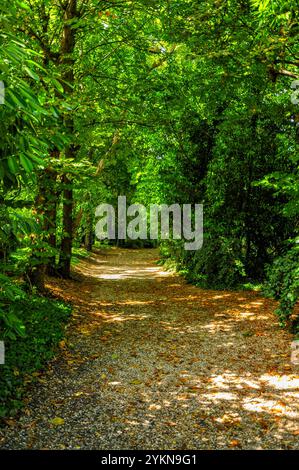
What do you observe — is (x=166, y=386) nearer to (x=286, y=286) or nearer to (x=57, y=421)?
(x=57, y=421)

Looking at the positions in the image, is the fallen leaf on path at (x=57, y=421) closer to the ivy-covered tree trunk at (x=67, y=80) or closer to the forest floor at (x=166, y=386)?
the forest floor at (x=166, y=386)

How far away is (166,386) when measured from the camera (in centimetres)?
548

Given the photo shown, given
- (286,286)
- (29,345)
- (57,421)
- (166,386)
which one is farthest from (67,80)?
(57,421)

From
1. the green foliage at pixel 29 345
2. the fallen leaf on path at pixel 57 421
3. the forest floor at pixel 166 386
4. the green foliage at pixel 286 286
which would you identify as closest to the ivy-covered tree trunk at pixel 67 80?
the green foliage at pixel 29 345

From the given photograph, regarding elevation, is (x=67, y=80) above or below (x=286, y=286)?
above

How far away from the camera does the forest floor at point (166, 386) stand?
412cm

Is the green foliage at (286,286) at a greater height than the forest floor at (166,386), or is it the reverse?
the green foliage at (286,286)

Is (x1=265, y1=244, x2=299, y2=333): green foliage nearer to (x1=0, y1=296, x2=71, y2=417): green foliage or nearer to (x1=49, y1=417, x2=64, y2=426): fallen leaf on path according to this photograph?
(x1=0, y1=296, x2=71, y2=417): green foliage

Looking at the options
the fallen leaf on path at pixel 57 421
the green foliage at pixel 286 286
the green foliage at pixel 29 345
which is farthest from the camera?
the green foliage at pixel 286 286

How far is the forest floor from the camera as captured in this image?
412cm

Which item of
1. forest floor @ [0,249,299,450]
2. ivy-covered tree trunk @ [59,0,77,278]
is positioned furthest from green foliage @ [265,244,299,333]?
ivy-covered tree trunk @ [59,0,77,278]

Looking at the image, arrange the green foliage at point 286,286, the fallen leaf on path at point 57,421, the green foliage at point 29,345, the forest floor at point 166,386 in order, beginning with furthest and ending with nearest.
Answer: the green foliage at point 286,286
the green foliage at point 29,345
the fallen leaf on path at point 57,421
the forest floor at point 166,386
